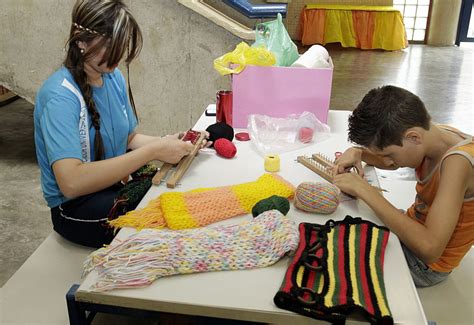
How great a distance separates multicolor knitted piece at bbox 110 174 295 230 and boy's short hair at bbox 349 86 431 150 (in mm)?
277

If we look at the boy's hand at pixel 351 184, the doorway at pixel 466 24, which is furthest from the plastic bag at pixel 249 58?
the doorway at pixel 466 24

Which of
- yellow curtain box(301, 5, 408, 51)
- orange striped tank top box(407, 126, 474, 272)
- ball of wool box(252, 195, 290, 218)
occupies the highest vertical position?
ball of wool box(252, 195, 290, 218)

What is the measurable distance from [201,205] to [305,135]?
2.26 feet

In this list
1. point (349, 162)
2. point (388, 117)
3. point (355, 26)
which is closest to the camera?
point (388, 117)

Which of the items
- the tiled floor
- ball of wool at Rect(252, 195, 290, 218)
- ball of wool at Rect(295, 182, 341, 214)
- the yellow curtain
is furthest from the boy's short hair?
the yellow curtain

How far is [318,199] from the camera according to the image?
133 cm

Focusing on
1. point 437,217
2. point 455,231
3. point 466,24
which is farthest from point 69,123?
point 466,24

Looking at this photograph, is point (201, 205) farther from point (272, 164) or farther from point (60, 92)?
point (60, 92)

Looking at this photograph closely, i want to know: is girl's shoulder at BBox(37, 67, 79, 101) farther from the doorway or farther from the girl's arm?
the doorway

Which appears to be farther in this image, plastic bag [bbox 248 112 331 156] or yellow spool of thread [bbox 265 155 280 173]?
plastic bag [bbox 248 112 331 156]

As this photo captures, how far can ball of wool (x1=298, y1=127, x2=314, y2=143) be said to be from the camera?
1896 millimetres

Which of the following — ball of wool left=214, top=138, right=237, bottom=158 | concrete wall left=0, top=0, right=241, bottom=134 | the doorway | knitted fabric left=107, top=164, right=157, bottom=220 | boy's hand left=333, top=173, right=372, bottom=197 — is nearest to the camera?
boy's hand left=333, top=173, right=372, bottom=197

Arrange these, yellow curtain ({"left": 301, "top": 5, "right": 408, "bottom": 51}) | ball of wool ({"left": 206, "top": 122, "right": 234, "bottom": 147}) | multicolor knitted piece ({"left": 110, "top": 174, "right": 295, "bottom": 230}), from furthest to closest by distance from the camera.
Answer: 1. yellow curtain ({"left": 301, "top": 5, "right": 408, "bottom": 51})
2. ball of wool ({"left": 206, "top": 122, "right": 234, "bottom": 147})
3. multicolor knitted piece ({"left": 110, "top": 174, "right": 295, "bottom": 230})

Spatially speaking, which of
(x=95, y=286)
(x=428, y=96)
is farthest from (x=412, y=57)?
(x=95, y=286)
